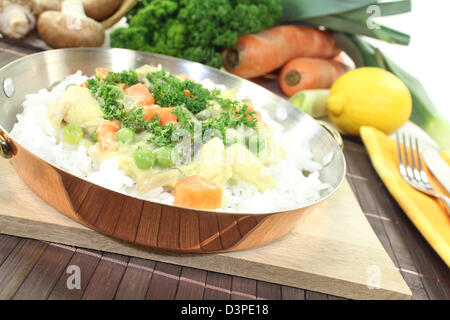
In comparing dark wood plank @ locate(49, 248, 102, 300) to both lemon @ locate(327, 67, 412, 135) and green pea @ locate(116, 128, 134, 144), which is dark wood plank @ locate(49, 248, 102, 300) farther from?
lemon @ locate(327, 67, 412, 135)

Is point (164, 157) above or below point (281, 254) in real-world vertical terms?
above

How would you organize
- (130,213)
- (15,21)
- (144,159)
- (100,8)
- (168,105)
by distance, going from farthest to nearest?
1. (100,8)
2. (15,21)
3. (168,105)
4. (144,159)
5. (130,213)

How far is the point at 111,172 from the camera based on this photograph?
1880 millimetres

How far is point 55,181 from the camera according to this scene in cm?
171

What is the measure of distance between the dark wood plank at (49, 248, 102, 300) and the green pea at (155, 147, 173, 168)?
0.48 m

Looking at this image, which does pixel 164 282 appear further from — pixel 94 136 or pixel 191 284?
pixel 94 136

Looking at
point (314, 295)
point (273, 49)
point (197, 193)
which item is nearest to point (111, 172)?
point (197, 193)

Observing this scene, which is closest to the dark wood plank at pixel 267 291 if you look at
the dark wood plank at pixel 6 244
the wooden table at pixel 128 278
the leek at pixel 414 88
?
the wooden table at pixel 128 278

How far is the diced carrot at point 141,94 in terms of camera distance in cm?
231

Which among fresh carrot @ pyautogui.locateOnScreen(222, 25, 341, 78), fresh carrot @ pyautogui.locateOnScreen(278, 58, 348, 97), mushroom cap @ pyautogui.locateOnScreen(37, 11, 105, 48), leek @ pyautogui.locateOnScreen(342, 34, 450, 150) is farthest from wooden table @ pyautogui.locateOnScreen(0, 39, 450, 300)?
fresh carrot @ pyautogui.locateOnScreen(222, 25, 341, 78)

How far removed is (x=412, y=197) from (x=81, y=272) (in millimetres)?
2025

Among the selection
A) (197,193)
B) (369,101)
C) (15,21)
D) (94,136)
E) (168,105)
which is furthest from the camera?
(369,101)

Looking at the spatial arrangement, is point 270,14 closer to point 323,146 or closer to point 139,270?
point 323,146
